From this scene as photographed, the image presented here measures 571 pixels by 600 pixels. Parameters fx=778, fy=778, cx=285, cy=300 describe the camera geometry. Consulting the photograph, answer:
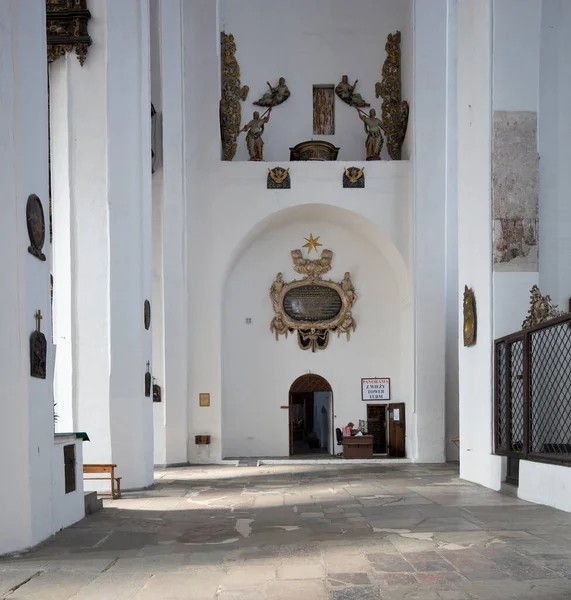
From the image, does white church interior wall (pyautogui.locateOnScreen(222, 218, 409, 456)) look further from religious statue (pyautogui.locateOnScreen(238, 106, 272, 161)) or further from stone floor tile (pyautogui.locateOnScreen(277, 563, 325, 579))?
stone floor tile (pyautogui.locateOnScreen(277, 563, 325, 579))

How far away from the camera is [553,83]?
12.2 metres

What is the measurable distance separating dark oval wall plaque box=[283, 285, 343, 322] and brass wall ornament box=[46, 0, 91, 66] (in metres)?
9.68

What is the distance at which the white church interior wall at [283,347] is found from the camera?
65.7ft

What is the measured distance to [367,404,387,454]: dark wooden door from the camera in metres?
20.1

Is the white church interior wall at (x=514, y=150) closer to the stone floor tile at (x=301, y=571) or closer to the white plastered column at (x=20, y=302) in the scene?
the stone floor tile at (x=301, y=571)

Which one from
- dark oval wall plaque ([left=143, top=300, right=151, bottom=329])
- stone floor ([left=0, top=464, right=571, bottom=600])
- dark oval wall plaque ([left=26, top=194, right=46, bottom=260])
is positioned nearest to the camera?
stone floor ([left=0, top=464, right=571, bottom=600])

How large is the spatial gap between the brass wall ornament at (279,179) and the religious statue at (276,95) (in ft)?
8.11

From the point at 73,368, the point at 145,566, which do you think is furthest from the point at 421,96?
the point at 145,566

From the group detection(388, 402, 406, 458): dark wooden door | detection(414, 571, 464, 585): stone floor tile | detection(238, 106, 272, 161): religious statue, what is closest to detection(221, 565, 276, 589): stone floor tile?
detection(414, 571, 464, 585): stone floor tile

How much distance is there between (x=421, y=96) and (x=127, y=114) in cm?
870

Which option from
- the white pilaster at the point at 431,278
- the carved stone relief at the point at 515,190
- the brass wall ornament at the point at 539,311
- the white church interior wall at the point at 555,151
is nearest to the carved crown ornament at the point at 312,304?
the white pilaster at the point at 431,278

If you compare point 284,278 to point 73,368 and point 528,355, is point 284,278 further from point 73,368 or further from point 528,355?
point 528,355

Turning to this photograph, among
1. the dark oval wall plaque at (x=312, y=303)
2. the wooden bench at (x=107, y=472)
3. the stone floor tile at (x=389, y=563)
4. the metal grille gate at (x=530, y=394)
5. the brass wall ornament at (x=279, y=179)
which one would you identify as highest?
the brass wall ornament at (x=279, y=179)

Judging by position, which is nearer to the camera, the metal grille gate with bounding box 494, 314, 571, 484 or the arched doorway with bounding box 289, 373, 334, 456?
the metal grille gate with bounding box 494, 314, 571, 484
